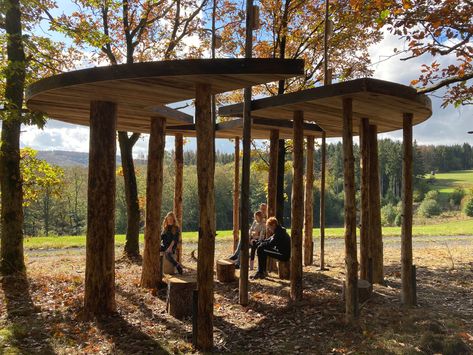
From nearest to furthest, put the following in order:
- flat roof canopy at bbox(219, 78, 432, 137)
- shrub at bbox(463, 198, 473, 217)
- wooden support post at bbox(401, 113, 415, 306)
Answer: flat roof canopy at bbox(219, 78, 432, 137)
wooden support post at bbox(401, 113, 415, 306)
shrub at bbox(463, 198, 473, 217)

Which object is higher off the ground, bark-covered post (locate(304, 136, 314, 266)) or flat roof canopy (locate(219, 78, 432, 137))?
flat roof canopy (locate(219, 78, 432, 137))

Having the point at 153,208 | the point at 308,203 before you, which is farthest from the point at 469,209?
the point at 153,208

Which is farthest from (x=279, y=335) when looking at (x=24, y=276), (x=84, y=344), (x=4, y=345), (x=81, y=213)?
(x=81, y=213)

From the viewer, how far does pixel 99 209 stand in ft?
25.1

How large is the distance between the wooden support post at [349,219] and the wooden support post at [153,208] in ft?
14.0

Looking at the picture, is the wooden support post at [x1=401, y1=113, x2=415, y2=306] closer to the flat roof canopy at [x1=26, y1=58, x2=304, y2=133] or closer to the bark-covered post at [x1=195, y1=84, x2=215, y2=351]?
the flat roof canopy at [x1=26, y1=58, x2=304, y2=133]

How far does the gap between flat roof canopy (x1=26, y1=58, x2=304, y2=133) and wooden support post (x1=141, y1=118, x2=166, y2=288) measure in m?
1.33

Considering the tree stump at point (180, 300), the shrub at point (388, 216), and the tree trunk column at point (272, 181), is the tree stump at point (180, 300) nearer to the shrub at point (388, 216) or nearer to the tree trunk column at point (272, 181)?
the tree trunk column at point (272, 181)

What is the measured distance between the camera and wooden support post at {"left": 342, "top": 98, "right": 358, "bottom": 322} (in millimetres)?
7484

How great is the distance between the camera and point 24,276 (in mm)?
9758

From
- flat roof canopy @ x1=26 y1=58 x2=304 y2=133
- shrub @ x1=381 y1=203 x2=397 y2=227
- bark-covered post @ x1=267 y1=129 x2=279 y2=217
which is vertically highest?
flat roof canopy @ x1=26 y1=58 x2=304 y2=133

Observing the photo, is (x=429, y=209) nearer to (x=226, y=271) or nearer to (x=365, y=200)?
(x=365, y=200)

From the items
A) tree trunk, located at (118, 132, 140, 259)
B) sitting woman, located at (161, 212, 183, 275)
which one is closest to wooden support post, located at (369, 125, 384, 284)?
sitting woman, located at (161, 212, 183, 275)

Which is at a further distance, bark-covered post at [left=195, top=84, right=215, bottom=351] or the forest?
the forest
